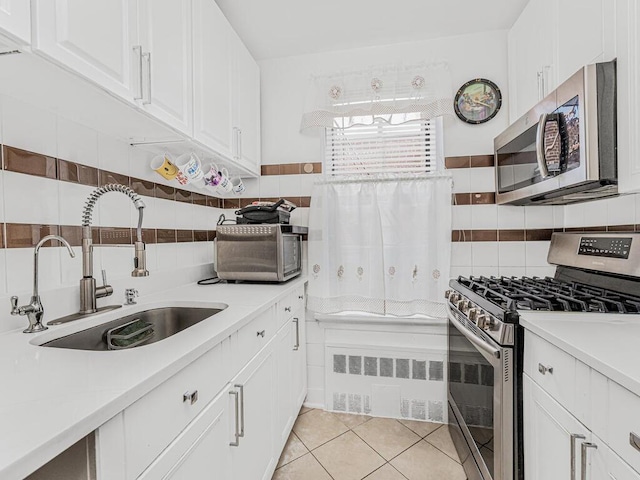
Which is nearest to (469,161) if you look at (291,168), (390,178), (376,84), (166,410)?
(390,178)

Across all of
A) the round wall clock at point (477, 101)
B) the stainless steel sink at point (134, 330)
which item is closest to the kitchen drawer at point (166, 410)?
the stainless steel sink at point (134, 330)

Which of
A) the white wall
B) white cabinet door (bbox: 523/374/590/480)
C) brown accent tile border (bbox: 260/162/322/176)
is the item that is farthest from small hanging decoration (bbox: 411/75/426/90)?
white cabinet door (bbox: 523/374/590/480)

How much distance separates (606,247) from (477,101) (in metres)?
1.13

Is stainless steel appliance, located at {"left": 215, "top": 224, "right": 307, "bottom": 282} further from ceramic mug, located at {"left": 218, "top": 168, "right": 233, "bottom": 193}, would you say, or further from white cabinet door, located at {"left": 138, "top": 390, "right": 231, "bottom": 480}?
white cabinet door, located at {"left": 138, "top": 390, "right": 231, "bottom": 480}

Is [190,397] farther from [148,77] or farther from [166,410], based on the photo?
[148,77]

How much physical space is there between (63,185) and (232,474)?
1.16 m

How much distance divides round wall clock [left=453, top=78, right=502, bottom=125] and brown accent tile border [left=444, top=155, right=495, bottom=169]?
22 cm

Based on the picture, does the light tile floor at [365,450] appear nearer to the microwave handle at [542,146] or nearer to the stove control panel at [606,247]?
the stove control panel at [606,247]

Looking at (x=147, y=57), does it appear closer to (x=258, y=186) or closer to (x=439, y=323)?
(x=258, y=186)

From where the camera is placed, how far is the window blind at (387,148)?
87.1 inches

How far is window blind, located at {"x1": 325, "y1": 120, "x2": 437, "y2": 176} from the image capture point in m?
2.21

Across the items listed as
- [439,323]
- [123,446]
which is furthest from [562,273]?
[123,446]

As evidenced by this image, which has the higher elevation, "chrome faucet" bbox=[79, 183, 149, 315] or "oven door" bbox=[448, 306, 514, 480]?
"chrome faucet" bbox=[79, 183, 149, 315]

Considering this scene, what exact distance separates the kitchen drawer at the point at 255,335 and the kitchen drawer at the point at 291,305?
0.12 m
